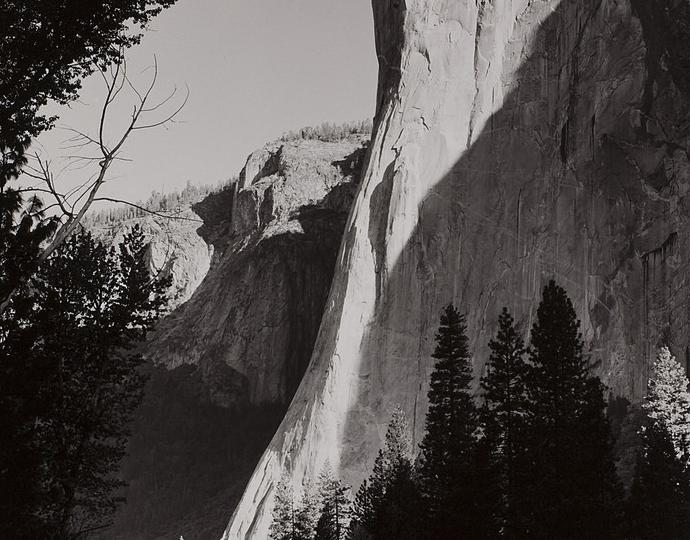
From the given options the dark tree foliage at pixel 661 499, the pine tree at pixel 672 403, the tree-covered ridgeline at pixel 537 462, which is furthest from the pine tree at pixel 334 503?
the pine tree at pixel 672 403

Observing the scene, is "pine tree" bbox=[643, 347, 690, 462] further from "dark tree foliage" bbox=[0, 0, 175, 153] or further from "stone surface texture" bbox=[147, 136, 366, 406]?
"stone surface texture" bbox=[147, 136, 366, 406]

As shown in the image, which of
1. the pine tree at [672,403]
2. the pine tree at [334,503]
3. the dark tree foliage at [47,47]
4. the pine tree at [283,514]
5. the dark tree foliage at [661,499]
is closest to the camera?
the dark tree foliage at [47,47]

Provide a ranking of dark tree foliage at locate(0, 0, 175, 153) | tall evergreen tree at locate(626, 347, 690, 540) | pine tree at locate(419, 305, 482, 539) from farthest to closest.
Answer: tall evergreen tree at locate(626, 347, 690, 540), pine tree at locate(419, 305, 482, 539), dark tree foliage at locate(0, 0, 175, 153)

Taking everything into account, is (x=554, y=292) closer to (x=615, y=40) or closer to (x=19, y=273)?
(x=19, y=273)

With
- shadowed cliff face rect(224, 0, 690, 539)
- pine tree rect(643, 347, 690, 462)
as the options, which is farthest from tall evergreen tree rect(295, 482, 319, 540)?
pine tree rect(643, 347, 690, 462)

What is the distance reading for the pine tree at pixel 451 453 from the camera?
24438 millimetres

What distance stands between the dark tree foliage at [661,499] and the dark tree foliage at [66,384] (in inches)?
682

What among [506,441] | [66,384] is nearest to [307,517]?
[506,441]

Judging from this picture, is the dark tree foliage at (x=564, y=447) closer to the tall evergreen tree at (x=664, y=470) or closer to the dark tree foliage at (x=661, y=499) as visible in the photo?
the dark tree foliage at (x=661, y=499)

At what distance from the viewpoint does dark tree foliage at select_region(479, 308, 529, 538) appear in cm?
2248

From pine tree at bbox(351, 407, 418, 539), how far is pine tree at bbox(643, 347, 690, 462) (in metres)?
11.1

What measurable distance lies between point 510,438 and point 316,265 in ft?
191

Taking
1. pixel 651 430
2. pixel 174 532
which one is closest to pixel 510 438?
pixel 651 430

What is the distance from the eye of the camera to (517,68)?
53.2 m
